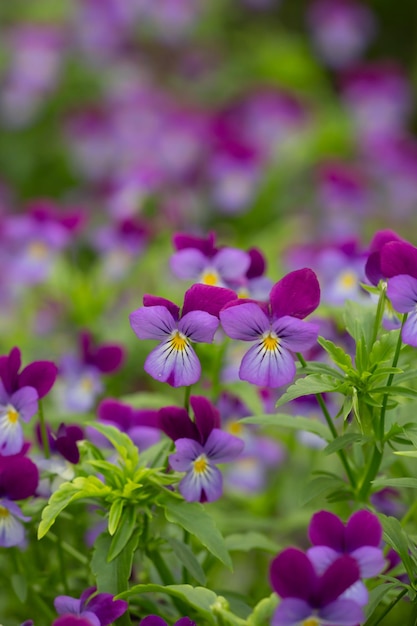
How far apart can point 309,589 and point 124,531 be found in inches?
11.5

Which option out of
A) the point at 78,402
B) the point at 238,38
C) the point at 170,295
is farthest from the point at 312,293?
the point at 238,38

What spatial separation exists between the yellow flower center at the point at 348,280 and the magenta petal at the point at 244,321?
541 millimetres

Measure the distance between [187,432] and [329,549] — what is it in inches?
10.7

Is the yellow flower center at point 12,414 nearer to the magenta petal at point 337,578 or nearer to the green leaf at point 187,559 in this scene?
the green leaf at point 187,559

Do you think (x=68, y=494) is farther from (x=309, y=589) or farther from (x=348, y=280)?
(x=348, y=280)

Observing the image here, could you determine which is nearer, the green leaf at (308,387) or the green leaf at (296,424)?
the green leaf at (308,387)

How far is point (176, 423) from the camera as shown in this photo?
1228 millimetres

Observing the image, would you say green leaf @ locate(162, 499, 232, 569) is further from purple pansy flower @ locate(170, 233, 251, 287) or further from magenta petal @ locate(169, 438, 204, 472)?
purple pansy flower @ locate(170, 233, 251, 287)

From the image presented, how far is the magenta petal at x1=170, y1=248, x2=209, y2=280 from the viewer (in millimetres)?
1436

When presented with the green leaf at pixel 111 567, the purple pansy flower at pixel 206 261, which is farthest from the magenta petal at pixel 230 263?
the green leaf at pixel 111 567

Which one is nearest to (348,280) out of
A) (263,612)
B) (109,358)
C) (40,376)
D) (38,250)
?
(109,358)

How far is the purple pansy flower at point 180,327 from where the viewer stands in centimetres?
117

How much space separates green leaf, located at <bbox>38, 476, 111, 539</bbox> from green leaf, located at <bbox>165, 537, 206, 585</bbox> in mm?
117

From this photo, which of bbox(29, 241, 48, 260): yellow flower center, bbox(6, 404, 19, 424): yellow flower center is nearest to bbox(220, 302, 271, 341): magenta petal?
bbox(6, 404, 19, 424): yellow flower center
